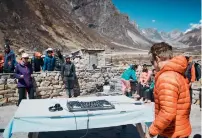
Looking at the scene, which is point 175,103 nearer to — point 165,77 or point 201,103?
point 165,77

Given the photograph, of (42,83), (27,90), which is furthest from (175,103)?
(42,83)

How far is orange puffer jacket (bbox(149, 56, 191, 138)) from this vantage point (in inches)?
110

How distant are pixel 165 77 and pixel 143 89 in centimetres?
723

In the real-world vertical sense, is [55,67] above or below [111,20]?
below

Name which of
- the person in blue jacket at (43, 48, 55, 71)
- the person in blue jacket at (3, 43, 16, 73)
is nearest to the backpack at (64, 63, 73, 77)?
the person in blue jacket at (43, 48, 55, 71)

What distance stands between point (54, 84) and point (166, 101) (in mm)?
8153

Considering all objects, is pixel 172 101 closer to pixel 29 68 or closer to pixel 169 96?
pixel 169 96

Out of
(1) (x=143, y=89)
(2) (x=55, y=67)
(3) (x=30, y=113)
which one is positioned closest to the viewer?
(3) (x=30, y=113)

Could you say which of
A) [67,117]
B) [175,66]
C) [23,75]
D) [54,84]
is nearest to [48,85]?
[54,84]

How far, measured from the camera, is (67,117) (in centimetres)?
433

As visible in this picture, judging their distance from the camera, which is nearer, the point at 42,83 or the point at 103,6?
the point at 42,83

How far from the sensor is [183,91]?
2.90 metres

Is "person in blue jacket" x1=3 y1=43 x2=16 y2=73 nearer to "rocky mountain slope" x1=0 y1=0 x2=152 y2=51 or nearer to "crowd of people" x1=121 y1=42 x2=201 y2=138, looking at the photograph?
"crowd of people" x1=121 y1=42 x2=201 y2=138

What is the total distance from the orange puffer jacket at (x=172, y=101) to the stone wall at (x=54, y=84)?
7219mm
